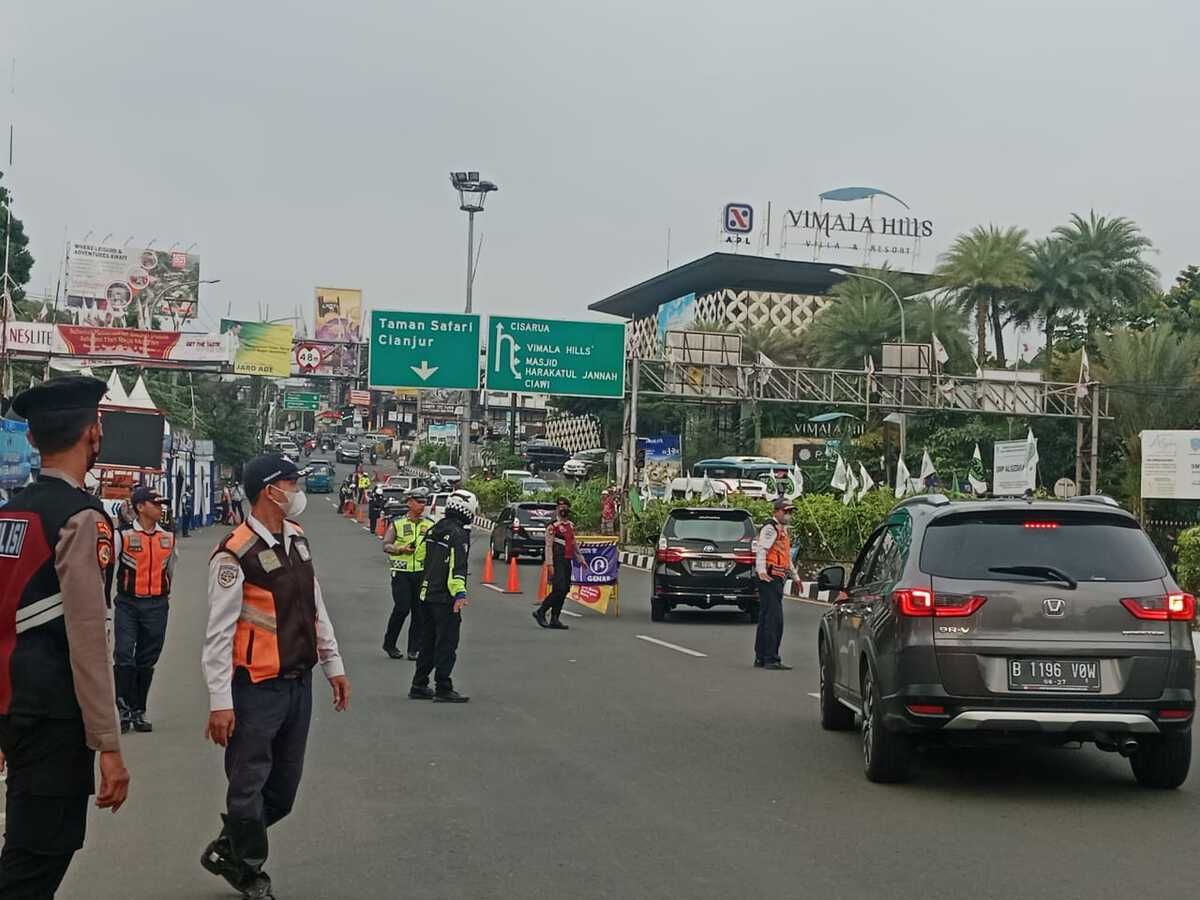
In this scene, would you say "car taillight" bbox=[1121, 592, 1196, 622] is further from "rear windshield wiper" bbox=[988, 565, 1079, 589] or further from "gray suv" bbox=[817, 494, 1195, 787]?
"rear windshield wiper" bbox=[988, 565, 1079, 589]

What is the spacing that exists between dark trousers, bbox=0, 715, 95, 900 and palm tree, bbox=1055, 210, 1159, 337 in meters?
62.9

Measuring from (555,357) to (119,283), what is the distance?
189ft

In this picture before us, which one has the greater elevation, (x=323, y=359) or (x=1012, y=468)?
(x=323, y=359)

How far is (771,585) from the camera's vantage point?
51.1 feet

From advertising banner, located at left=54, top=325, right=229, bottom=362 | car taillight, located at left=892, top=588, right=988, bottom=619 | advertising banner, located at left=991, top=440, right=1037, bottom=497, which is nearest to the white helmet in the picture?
car taillight, located at left=892, top=588, right=988, bottom=619

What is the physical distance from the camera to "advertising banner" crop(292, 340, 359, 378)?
58906 mm

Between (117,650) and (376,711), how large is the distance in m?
2.21

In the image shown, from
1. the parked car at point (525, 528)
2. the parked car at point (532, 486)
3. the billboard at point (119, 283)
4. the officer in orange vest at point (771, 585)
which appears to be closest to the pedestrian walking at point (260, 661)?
the officer in orange vest at point (771, 585)

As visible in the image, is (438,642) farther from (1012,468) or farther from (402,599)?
(1012,468)

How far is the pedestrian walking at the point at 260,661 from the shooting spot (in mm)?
6035

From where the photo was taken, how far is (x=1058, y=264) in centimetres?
6300

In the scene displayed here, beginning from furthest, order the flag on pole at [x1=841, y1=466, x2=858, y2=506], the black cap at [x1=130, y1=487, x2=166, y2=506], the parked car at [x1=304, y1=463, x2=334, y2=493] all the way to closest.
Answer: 1. the parked car at [x1=304, y1=463, x2=334, y2=493]
2. the flag on pole at [x1=841, y1=466, x2=858, y2=506]
3. the black cap at [x1=130, y1=487, x2=166, y2=506]

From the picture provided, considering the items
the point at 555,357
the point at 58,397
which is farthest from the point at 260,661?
the point at 555,357

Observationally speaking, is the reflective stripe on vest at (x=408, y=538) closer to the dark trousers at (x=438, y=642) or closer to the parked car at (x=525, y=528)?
the dark trousers at (x=438, y=642)
